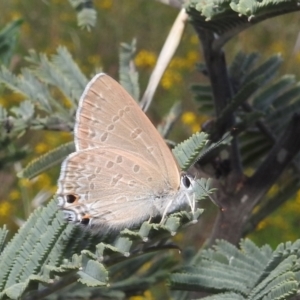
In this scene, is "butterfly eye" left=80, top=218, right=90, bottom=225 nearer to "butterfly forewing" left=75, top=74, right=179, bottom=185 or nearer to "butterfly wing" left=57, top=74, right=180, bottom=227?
"butterfly wing" left=57, top=74, right=180, bottom=227

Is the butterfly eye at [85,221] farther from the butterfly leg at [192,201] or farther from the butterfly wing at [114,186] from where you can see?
the butterfly leg at [192,201]

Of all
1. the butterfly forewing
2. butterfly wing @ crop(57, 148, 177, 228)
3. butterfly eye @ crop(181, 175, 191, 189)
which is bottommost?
butterfly wing @ crop(57, 148, 177, 228)

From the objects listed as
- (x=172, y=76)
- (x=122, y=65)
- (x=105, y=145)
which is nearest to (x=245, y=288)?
(x=105, y=145)

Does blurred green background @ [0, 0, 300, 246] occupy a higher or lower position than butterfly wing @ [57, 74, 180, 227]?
lower

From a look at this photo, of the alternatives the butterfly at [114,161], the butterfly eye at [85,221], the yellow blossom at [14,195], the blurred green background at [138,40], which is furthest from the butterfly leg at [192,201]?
the blurred green background at [138,40]

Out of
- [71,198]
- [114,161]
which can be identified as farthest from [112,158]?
[71,198]

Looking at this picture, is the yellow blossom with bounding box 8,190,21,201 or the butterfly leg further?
the yellow blossom with bounding box 8,190,21,201

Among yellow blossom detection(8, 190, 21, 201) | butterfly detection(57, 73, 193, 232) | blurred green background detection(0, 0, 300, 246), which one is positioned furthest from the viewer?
blurred green background detection(0, 0, 300, 246)

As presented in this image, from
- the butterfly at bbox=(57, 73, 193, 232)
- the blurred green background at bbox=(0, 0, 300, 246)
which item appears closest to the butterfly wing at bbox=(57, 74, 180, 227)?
the butterfly at bbox=(57, 73, 193, 232)

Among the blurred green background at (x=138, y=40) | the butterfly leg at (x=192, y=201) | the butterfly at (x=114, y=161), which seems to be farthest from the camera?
the blurred green background at (x=138, y=40)
